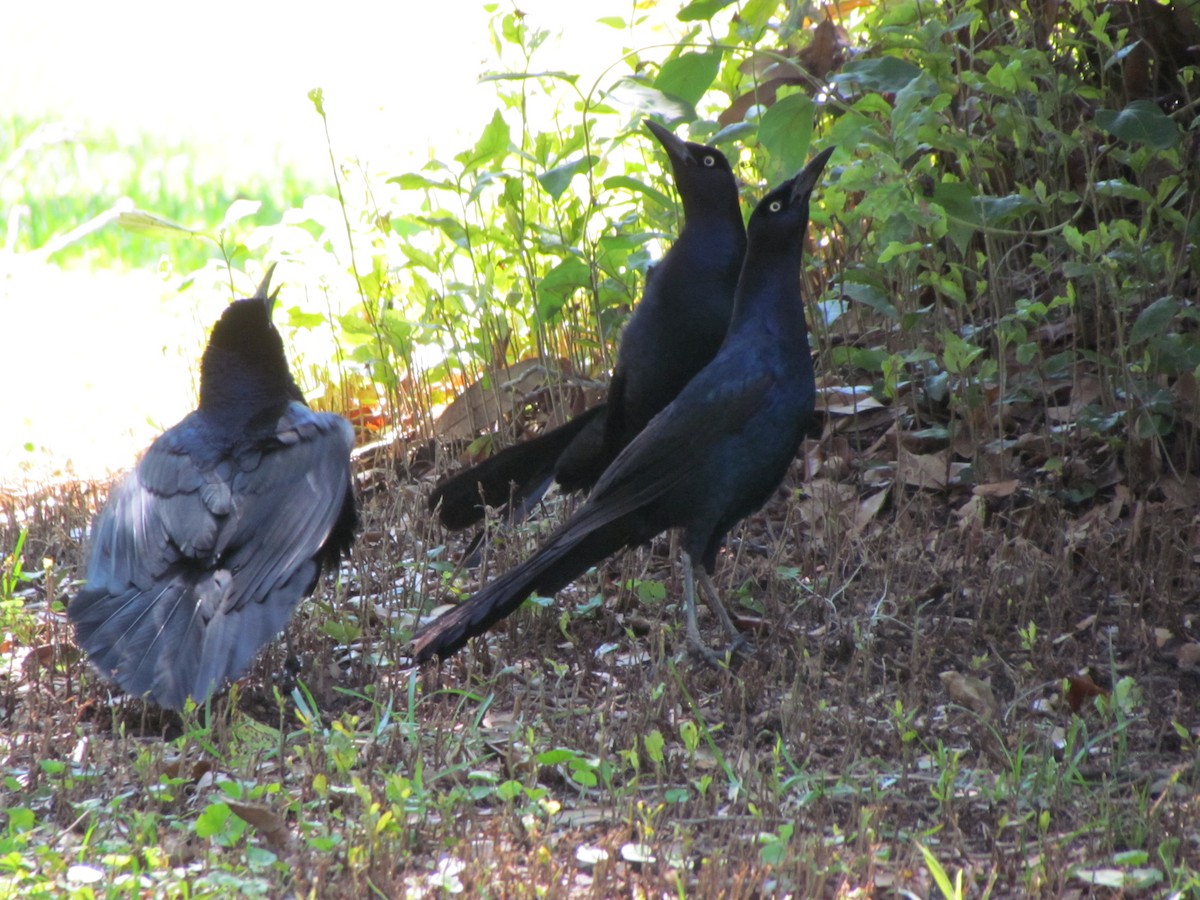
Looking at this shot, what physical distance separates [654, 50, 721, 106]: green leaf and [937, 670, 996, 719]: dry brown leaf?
74.3 inches

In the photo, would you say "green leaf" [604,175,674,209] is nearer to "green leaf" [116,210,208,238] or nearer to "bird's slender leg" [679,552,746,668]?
"bird's slender leg" [679,552,746,668]

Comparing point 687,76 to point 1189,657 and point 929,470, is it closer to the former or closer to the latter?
point 929,470

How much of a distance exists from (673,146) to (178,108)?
13.0 m

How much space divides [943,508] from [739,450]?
116 centimetres

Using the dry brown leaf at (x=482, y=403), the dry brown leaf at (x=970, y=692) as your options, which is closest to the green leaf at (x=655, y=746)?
the dry brown leaf at (x=970, y=692)

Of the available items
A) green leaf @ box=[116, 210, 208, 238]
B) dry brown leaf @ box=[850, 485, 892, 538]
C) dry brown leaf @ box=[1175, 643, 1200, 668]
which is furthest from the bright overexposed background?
dry brown leaf @ box=[1175, 643, 1200, 668]

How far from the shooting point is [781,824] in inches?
118

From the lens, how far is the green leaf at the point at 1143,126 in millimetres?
4117

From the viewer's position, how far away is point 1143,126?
4129mm

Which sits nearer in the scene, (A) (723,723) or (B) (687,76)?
(A) (723,723)

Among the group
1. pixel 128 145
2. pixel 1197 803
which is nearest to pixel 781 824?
pixel 1197 803

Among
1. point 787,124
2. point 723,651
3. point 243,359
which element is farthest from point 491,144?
point 723,651

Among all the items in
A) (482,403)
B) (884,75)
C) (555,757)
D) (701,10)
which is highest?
(701,10)

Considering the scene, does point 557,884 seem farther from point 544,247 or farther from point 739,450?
point 544,247
